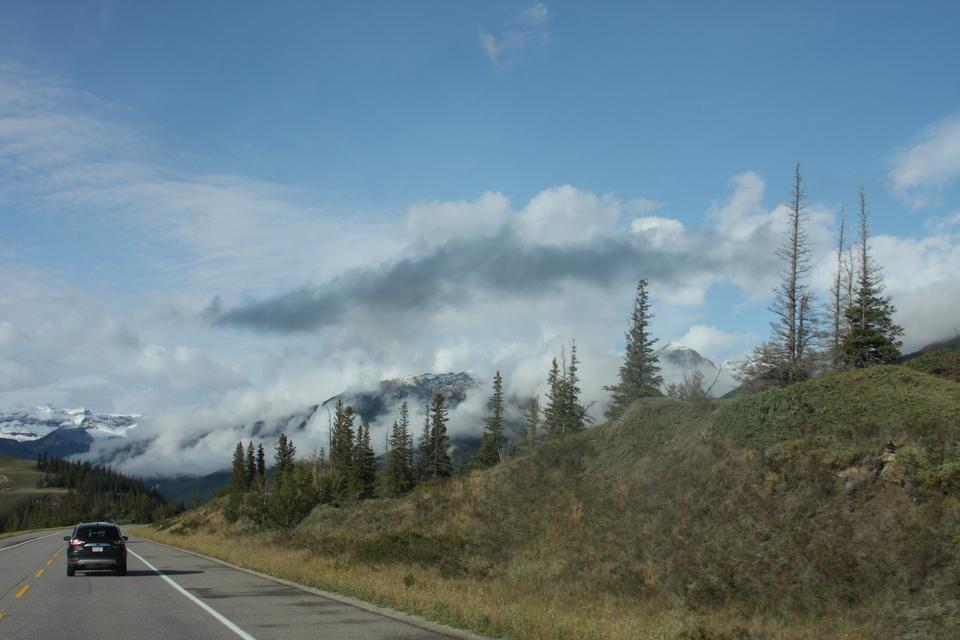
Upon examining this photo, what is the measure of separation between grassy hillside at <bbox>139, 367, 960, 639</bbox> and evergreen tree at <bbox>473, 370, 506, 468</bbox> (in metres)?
44.0

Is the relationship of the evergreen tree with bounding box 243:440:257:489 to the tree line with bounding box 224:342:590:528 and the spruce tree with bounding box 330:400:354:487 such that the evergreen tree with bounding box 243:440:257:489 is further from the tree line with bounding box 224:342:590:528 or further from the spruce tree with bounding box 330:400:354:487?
the spruce tree with bounding box 330:400:354:487

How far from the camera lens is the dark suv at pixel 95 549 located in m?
27.0

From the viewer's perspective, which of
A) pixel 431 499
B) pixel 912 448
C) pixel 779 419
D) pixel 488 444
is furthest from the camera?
pixel 488 444

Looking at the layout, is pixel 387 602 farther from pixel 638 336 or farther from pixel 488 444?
pixel 488 444

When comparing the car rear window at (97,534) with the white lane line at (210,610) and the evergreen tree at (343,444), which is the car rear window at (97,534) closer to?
the white lane line at (210,610)

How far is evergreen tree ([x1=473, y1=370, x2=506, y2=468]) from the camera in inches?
3472

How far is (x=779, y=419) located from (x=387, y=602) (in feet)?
50.0

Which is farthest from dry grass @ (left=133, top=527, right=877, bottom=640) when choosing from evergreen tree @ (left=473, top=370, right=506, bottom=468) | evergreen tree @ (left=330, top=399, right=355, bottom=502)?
evergreen tree @ (left=330, top=399, right=355, bottom=502)

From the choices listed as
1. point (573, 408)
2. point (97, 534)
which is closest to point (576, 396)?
point (573, 408)

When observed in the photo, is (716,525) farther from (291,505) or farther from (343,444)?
(343,444)

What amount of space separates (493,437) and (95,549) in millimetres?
71597

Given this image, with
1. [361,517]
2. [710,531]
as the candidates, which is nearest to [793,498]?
[710,531]

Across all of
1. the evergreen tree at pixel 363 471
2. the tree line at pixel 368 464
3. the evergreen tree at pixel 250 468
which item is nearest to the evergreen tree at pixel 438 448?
the tree line at pixel 368 464

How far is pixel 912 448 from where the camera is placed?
20.0 m
